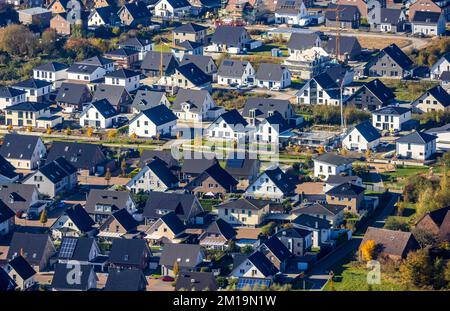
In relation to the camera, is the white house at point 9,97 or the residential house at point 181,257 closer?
the residential house at point 181,257

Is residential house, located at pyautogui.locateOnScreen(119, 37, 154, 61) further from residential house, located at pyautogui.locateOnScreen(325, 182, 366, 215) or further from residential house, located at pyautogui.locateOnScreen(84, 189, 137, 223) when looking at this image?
residential house, located at pyautogui.locateOnScreen(325, 182, 366, 215)

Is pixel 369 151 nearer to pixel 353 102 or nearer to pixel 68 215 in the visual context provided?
pixel 353 102

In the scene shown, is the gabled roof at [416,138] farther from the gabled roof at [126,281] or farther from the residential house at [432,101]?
the gabled roof at [126,281]

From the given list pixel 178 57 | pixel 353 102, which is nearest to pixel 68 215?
pixel 353 102

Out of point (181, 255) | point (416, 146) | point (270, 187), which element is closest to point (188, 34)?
point (416, 146)

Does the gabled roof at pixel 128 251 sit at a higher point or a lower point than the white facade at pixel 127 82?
higher

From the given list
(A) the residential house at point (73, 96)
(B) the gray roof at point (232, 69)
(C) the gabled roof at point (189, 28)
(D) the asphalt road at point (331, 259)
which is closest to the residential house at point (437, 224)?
(D) the asphalt road at point (331, 259)

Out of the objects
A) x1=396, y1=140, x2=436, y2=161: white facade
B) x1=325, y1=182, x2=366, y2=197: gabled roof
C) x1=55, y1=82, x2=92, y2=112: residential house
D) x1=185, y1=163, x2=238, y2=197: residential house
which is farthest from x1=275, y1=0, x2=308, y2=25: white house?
x1=325, y1=182, x2=366, y2=197: gabled roof

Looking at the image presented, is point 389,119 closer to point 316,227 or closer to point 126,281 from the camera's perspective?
point 316,227
